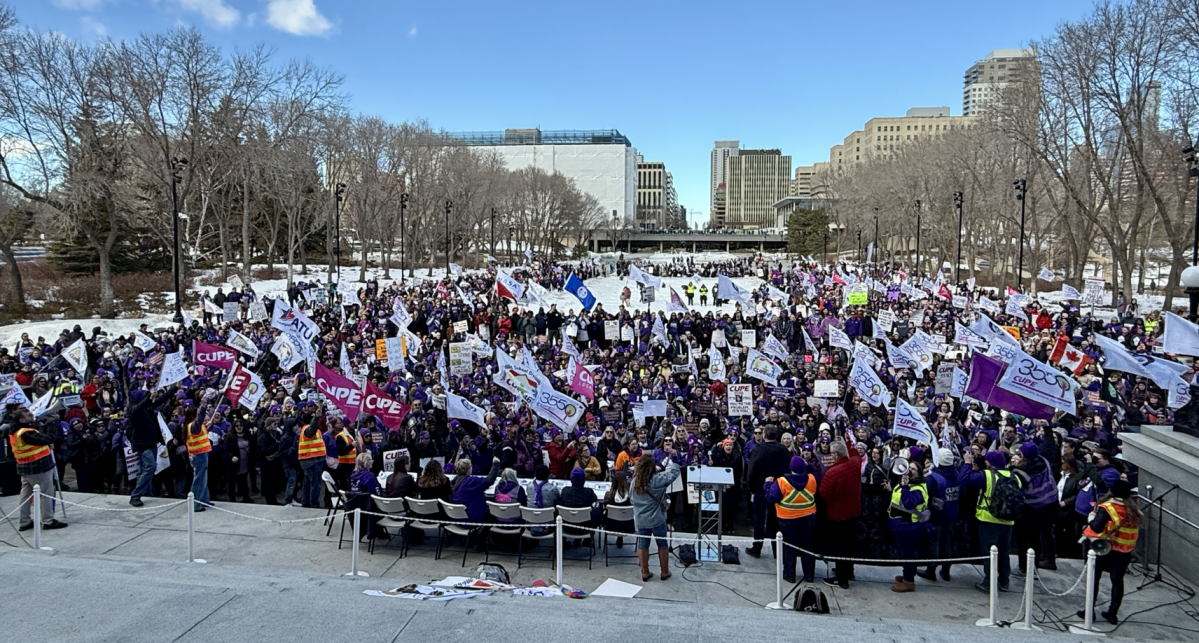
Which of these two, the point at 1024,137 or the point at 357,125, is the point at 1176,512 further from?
the point at 357,125

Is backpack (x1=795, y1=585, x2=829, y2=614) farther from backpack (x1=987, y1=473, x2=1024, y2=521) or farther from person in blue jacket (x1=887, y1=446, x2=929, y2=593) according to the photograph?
backpack (x1=987, y1=473, x2=1024, y2=521)

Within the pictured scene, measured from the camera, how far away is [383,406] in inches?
452

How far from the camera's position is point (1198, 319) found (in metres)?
15.0

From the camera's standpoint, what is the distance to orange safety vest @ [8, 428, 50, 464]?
A: 8.69m

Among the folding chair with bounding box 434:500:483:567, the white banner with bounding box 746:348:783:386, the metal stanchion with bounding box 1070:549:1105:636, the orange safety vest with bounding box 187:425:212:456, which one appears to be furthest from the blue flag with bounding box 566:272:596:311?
the metal stanchion with bounding box 1070:549:1105:636

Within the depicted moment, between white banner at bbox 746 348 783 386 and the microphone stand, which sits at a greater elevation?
white banner at bbox 746 348 783 386

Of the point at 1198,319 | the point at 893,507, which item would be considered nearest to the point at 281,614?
the point at 893,507

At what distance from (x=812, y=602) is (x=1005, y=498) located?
220 centimetres

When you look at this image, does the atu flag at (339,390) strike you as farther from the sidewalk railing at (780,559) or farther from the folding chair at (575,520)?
the folding chair at (575,520)

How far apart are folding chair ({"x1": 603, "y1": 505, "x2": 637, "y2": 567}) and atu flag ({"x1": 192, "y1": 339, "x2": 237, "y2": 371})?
378 inches

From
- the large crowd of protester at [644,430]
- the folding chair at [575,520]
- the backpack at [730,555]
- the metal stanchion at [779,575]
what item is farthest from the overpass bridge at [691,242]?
the metal stanchion at [779,575]

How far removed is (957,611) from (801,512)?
5.30 ft

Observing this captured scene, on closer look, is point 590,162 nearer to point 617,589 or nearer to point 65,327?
point 65,327

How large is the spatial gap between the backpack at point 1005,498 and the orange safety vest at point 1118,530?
2.52 feet
